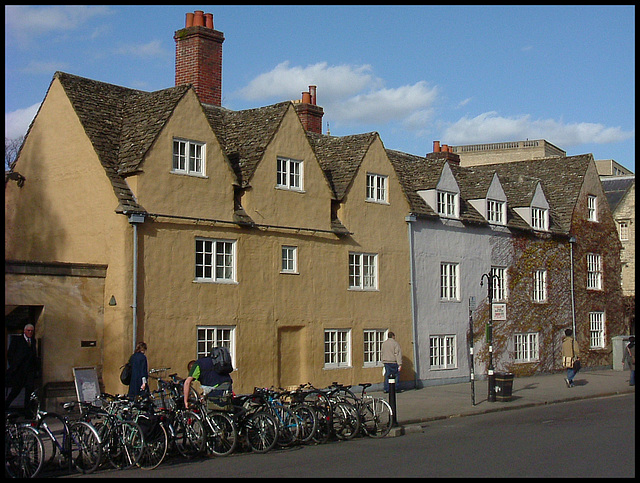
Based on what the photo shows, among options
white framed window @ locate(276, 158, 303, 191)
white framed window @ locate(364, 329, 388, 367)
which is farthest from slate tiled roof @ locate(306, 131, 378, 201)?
white framed window @ locate(364, 329, 388, 367)

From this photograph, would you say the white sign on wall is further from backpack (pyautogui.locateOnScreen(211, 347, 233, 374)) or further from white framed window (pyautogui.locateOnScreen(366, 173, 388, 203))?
backpack (pyautogui.locateOnScreen(211, 347, 233, 374))

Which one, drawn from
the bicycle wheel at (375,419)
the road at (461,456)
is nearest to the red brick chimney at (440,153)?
the road at (461,456)

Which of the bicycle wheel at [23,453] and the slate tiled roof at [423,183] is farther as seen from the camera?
the slate tiled roof at [423,183]

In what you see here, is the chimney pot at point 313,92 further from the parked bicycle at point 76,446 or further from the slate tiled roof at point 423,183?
the parked bicycle at point 76,446

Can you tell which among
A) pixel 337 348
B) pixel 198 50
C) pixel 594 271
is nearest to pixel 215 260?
pixel 337 348

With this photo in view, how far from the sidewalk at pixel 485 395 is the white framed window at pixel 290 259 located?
454 cm

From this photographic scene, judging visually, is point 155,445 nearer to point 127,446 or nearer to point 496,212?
point 127,446

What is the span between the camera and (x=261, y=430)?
47.6 ft

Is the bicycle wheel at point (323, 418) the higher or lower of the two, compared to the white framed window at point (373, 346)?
lower

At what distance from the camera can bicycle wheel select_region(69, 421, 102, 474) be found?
12.7 metres

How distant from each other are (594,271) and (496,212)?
7936 mm

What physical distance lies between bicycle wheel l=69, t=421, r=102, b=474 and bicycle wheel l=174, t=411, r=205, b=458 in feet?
4.69

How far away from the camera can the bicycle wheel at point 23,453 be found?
11883 millimetres

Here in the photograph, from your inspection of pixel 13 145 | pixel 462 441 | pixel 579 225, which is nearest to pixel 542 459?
pixel 462 441
